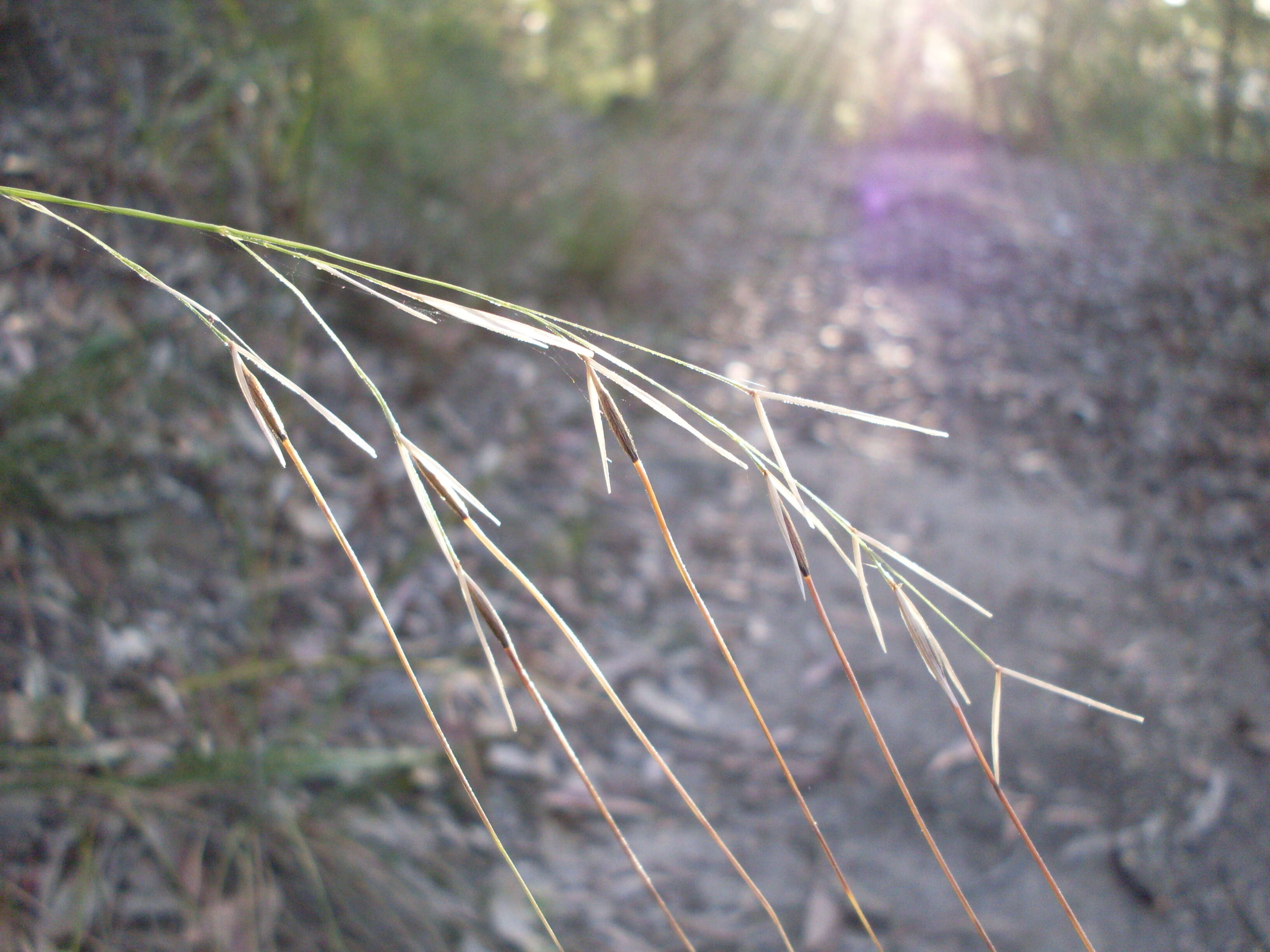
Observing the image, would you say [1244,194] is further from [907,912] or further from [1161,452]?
[907,912]

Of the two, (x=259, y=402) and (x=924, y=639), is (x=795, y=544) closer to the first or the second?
(x=924, y=639)

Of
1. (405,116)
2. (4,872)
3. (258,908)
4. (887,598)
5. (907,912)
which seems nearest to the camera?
(4,872)

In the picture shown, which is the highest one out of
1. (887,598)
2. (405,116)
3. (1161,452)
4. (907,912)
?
(405,116)

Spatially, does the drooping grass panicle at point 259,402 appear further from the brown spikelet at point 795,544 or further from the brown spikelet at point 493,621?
the brown spikelet at point 795,544

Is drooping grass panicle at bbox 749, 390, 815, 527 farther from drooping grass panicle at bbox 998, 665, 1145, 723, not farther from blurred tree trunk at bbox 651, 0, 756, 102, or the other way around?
blurred tree trunk at bbox 651, 0, 756, 102

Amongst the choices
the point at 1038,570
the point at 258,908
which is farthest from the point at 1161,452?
the point at 258,908

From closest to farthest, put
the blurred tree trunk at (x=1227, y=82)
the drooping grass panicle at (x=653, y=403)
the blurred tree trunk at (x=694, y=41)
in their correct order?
1. the drooping grass panicle at (x=653, y=403)
2. the blurred tree trunk at (x=1227, y=82)
3. the blurred tree trunk at (x=694, y=41)

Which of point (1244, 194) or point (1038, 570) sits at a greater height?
point (1244, 194)

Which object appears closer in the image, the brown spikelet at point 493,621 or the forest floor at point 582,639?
the brown spikelet at point 493,621

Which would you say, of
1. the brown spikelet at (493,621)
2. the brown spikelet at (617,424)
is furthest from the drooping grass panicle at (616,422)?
the brown spikelet at (493,621)
